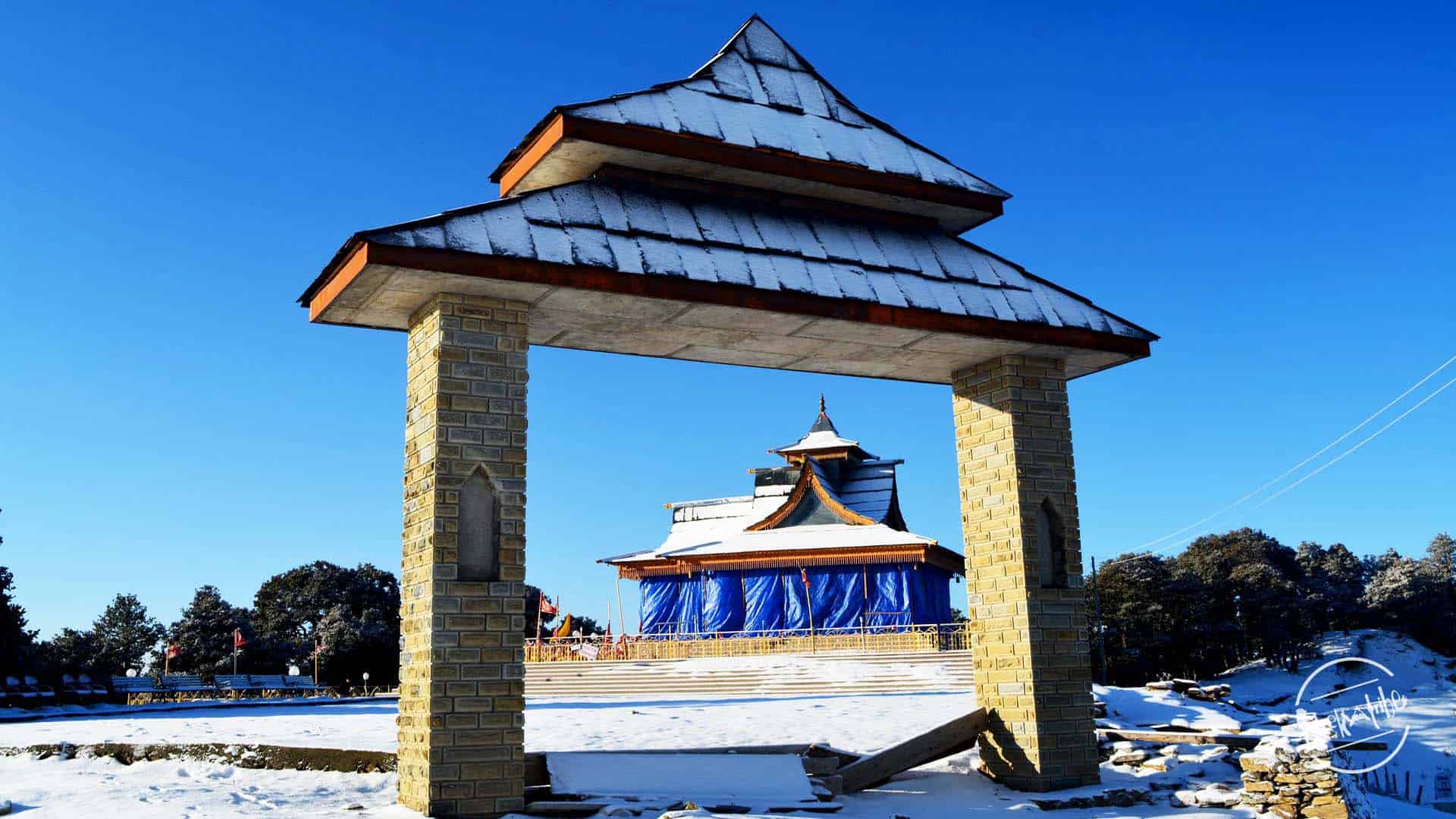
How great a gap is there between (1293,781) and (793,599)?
26351mm

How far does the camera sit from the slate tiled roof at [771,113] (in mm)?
12047

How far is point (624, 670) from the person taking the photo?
30.5 meters

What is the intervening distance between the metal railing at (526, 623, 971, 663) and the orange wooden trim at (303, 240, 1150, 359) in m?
18.2

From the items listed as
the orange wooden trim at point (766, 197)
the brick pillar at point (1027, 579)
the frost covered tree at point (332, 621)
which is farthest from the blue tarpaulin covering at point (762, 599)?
the orange wooden trim at point (766, 197)

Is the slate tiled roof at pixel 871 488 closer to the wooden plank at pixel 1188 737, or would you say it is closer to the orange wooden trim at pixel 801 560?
the orange wooden trim at pixel 801 560

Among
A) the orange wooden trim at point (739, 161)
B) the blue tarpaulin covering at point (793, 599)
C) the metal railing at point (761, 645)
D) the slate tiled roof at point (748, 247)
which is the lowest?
the metal railing at point (761, 645)

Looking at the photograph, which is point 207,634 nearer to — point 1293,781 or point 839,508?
point 839,508

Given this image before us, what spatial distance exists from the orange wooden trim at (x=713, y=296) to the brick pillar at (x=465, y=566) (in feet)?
1.80

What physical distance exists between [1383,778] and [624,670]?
17.7 m

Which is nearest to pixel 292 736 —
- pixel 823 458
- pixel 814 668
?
pixel 814 668

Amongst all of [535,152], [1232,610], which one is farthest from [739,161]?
[1232,610]

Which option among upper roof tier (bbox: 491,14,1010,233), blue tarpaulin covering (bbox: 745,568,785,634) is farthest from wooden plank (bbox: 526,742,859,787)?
blue tarpaulin covering (bbox: 745,568,785,634)

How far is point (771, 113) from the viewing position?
515 inches

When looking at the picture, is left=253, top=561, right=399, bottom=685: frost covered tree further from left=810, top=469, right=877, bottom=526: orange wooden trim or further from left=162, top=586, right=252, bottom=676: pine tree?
left=810, top=469, right=877, bottom=526: orange wooden trim
